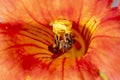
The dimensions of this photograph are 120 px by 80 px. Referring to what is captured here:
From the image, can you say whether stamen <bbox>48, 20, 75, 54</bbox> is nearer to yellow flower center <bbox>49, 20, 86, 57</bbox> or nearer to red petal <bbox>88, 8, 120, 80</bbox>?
yellow flower center <bbox>49, 20, 86, 57</bbox>

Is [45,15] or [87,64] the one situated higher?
[45,15]

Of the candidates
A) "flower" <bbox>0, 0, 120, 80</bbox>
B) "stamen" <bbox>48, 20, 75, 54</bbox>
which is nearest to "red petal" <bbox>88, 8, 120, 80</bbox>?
"flower" <bbox>0, 0, 120, 80</bbox>

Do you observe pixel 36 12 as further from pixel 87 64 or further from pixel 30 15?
pixel 87 64

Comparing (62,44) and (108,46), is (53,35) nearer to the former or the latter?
(62,44)

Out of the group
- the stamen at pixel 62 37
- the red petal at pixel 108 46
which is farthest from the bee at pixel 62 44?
the red petal at pixel 108 46

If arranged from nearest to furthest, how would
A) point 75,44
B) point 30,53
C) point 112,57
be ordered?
point 112,57 → point 30,53 → point 75,44

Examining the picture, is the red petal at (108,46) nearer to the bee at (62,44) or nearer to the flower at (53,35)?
the flower at (53,35)

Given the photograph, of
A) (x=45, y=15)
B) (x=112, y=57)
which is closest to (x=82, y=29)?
(x=45, y=15)
